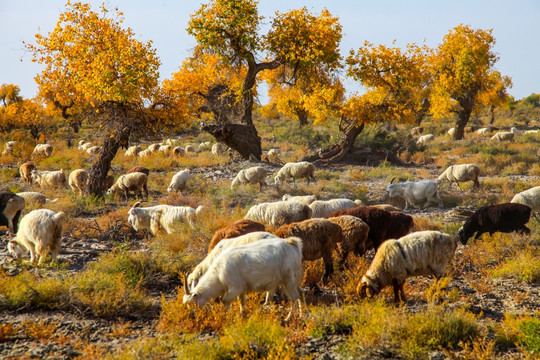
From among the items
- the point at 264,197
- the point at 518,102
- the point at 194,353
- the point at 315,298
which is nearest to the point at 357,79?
the point at 264,197

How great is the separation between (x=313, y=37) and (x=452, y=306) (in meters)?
15.5

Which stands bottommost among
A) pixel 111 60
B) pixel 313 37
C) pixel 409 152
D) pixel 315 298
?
pixel 315 298

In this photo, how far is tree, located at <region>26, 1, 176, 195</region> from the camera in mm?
12727

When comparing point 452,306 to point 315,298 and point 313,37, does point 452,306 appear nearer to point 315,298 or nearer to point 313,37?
point 315,298

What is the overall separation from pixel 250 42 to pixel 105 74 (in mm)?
8446

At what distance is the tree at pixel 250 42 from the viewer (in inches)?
737

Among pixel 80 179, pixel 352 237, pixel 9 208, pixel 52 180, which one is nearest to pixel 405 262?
pixel 352 237

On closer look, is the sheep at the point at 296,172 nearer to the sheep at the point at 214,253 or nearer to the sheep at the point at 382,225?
the sheep at the point at 382,225

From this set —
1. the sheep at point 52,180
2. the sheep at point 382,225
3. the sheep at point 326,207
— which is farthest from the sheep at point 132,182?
the sheep at point 382,225

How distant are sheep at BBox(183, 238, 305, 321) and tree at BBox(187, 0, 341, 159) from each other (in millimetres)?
14744

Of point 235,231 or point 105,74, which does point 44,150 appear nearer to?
point 105,74

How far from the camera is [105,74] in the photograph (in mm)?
12445

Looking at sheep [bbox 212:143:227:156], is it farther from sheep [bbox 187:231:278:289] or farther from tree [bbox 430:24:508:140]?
sheep [bbox 187:231:278:289]

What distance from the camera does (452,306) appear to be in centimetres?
614
